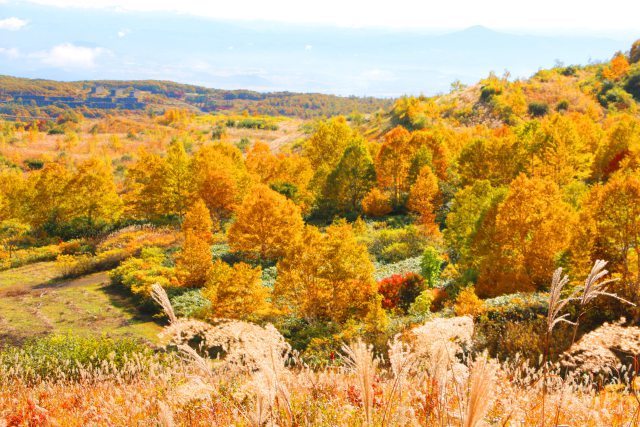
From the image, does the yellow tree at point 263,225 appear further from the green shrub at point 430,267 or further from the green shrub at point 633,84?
the green shrub at point 633,84

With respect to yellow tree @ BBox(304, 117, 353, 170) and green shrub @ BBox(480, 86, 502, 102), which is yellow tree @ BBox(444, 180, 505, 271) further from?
green shrub @ BBox(480, 86, 502, 102)

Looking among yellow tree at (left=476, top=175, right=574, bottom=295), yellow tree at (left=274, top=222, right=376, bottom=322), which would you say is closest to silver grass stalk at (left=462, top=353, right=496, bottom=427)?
yellow tree at (left=274, top=222, right=376, bottom=322)

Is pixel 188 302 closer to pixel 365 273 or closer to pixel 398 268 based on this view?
pixel 365 273

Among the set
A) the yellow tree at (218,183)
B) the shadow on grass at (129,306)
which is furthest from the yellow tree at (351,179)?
the shadow on grass at (129,306)

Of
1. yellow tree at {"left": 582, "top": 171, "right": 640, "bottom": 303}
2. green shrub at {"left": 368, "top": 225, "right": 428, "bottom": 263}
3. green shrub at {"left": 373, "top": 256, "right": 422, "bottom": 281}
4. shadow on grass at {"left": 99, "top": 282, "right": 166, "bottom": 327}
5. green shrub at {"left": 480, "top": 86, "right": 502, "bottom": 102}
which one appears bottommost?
shadow on grass at {"left": 99, "top": 282, "right": 166, "bottom": 327}

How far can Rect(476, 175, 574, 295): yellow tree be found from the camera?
22.7m

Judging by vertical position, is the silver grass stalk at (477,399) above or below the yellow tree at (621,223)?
above

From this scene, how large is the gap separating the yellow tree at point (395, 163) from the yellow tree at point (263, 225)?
654 inches

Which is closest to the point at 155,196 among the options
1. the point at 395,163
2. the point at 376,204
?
the point at 376,204

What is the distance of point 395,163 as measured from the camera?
162ft

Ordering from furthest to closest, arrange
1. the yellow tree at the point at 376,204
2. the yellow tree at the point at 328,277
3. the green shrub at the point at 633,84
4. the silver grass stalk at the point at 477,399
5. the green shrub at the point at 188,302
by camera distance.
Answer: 1. the green shrub at the point at 633,84
2. the yellow tree at the point at 376,204
3. the green shrub at the point at 188,302
4. the yellow tree at the point at 328,277
5. the silver grass stalk at the point at 477,399

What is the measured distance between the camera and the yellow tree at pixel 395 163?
162ft

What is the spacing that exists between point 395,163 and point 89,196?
3527 cm

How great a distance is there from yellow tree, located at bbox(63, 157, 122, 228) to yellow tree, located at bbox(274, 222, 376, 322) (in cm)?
3508
